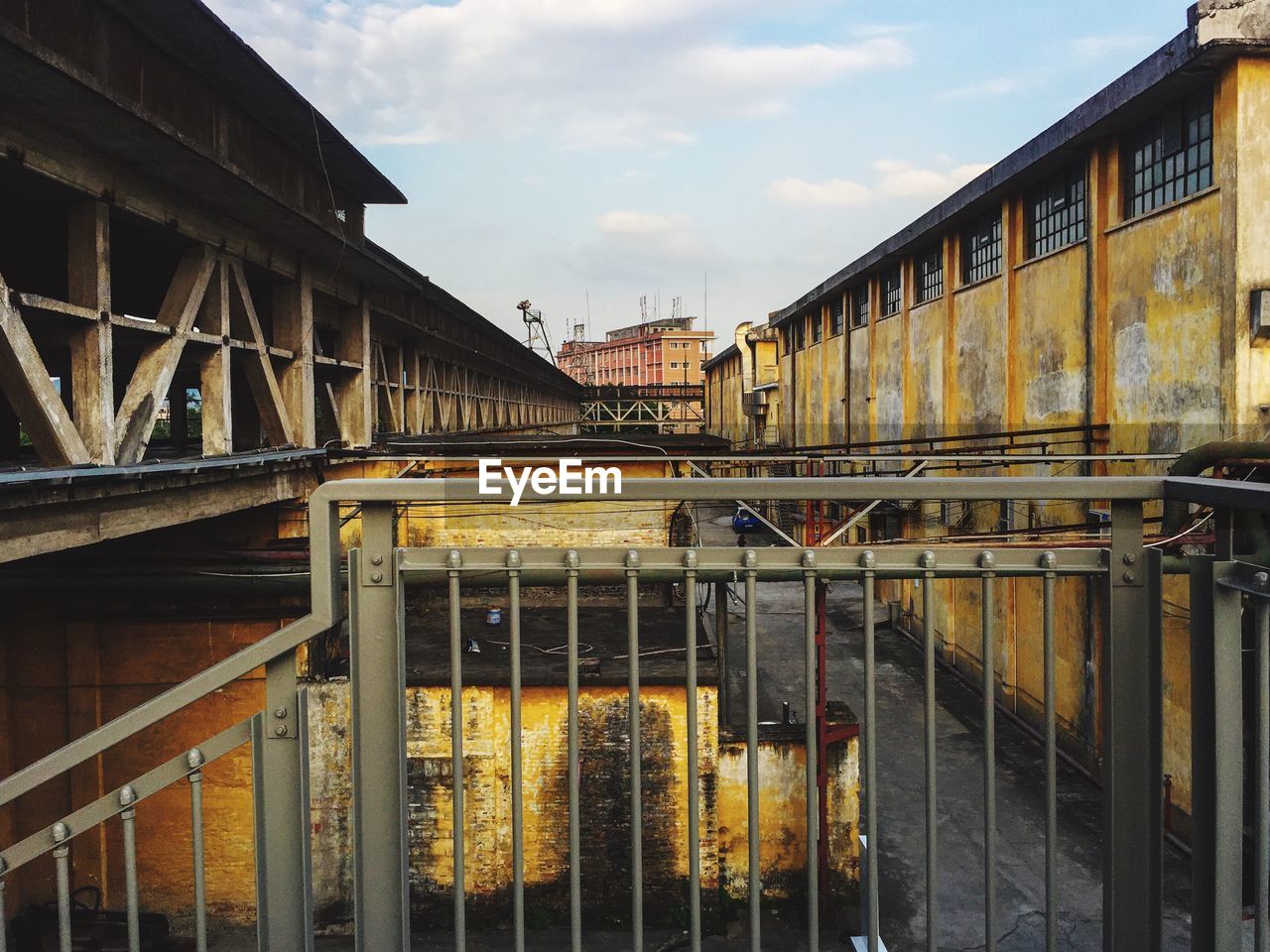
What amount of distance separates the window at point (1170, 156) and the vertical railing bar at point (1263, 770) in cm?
1056

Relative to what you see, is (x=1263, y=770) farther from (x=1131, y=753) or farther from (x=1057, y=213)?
(x=1057, y=213)

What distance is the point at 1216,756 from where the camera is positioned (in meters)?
1.97

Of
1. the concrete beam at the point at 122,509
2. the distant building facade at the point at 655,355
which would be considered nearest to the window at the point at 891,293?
the concrete beam at the point at 122,509

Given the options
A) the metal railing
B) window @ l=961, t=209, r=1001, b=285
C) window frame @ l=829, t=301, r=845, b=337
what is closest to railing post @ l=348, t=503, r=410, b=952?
the metal railing

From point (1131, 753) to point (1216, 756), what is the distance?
0.57 feet

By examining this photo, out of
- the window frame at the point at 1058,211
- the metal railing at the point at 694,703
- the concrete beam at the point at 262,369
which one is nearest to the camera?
the metal railing at the point at 694,703

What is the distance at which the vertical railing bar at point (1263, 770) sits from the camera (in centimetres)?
186

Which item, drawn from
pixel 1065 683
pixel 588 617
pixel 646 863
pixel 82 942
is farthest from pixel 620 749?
pixel 1065 683

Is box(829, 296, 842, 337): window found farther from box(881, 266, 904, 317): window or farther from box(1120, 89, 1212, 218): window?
box(1120, 89, 1212, 218): window

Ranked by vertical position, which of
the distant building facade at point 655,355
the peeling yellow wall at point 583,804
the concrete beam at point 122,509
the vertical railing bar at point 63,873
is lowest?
the peeling yellow wall at point 583,804

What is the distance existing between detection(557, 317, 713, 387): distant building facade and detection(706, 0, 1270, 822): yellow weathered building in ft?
215

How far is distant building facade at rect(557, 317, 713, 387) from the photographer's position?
8744 centimetres

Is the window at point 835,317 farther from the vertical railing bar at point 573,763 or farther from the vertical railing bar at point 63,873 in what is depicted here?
the vertical railing bar at point 63,873

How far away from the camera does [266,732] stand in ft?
6.79
